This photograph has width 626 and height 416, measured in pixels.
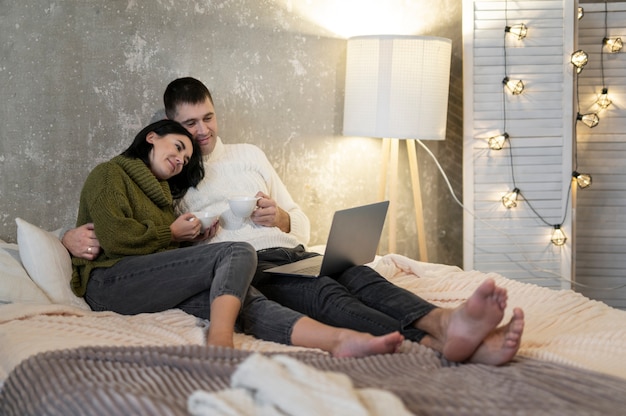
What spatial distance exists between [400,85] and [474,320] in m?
1.56

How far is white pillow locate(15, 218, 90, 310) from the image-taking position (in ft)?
7.66

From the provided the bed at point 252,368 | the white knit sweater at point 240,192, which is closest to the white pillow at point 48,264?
the bed at point 252,368

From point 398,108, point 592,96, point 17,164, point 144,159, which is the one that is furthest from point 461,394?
point 592,96

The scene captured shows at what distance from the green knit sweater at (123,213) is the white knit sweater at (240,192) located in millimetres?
206

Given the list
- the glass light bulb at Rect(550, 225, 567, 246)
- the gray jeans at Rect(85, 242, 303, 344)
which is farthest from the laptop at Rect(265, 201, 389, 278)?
the glass light bulb at Rect(550, 225, 567, 246)

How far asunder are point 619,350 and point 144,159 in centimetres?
153

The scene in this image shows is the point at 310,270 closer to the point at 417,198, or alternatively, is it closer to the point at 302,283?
the point at 302,283

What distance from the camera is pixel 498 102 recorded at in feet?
10.9

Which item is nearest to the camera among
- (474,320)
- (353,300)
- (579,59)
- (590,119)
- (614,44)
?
(474,320)

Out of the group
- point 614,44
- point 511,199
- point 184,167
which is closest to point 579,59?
point 614,44

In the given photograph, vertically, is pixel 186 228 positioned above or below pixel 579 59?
below

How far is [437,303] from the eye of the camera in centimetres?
234

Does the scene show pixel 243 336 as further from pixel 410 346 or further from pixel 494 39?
pixel 494 39

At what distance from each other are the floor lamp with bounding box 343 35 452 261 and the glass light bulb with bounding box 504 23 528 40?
1.02 feet
